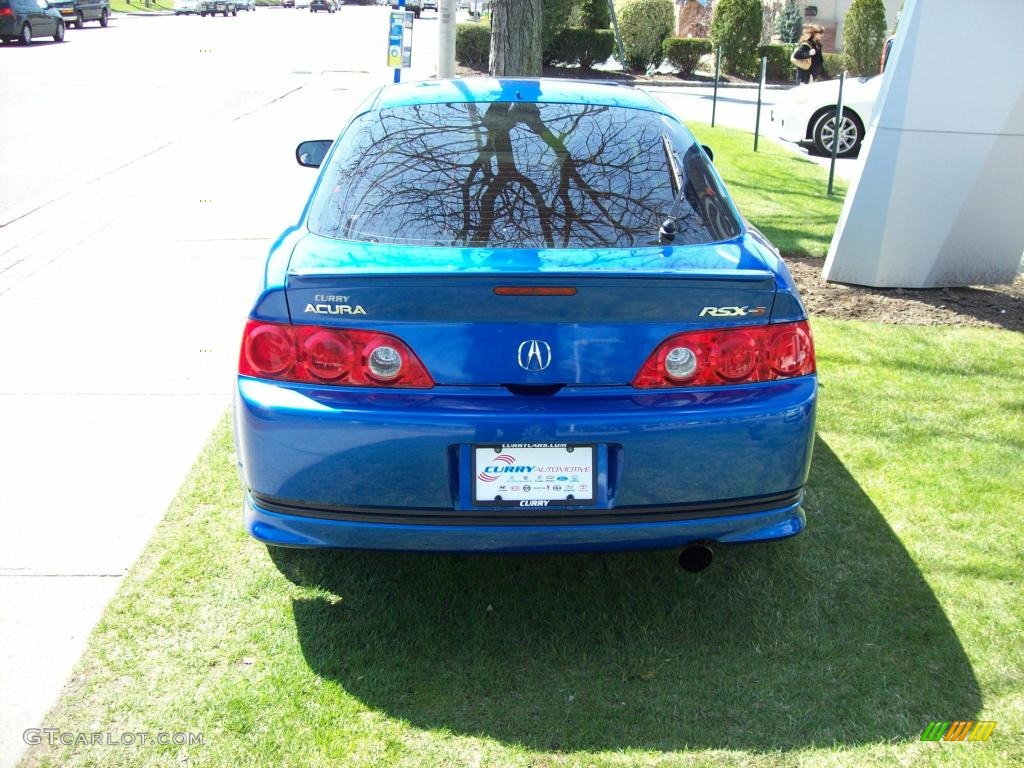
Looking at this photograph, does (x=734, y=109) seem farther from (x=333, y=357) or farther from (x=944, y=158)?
(x=333, y=357)

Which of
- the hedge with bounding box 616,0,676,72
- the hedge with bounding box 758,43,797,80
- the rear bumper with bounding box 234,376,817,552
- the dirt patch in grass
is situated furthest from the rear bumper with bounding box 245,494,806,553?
the hedge with bounding box 758,43,797,80

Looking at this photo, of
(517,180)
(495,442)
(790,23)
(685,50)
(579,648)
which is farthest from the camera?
(790,23)

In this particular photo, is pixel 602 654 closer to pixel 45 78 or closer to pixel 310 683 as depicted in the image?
pixel 310 683

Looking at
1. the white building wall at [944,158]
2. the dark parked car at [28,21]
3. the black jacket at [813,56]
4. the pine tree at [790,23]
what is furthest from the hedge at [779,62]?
the white building wall at [944,158]

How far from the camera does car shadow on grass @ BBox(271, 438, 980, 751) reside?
2975mm

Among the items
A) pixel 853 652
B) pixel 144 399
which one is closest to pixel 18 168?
pixel 144 399

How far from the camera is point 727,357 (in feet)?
10.1

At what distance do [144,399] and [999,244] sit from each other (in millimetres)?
5700

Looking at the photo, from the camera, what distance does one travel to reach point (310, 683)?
3.11m

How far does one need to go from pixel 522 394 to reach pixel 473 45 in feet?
94.2

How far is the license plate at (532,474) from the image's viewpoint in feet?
9.66

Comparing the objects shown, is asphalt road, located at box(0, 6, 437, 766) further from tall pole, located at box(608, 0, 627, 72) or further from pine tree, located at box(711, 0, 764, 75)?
pine tree, located at box(711, 0, 764, 75)

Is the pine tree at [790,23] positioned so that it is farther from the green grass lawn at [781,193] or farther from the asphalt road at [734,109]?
the green grass lawn at [781,193]

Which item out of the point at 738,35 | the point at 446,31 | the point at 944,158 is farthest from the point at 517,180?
the point at 738,35
